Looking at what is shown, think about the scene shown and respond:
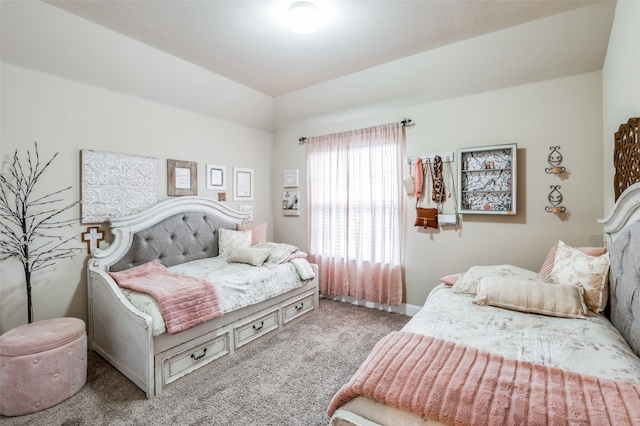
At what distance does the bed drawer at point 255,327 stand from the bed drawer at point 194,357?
111 millimetres

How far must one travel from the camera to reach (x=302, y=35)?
2430 mm

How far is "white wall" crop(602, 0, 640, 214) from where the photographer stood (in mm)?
1572

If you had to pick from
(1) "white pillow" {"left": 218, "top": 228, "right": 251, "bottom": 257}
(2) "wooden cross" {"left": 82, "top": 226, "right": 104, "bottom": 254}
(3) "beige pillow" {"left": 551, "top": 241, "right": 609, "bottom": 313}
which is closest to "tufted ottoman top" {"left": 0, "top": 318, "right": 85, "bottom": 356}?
(2) "wooden cross" {"left": 82, "top": 226, "right": 104, "bottom": 254}

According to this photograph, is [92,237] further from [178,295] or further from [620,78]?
[620,78]

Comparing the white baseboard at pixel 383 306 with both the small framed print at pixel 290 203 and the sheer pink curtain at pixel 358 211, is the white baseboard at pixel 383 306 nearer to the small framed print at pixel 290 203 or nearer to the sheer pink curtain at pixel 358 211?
the sheer pink curtain at pixel 358 211

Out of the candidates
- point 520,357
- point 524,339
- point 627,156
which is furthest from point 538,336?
point 627,156

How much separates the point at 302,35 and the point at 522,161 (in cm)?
229

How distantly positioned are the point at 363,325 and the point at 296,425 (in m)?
1.51

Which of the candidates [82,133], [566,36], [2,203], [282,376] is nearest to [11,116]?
[82,133]

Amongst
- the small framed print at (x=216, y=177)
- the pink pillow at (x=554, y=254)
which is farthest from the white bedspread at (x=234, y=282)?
the pink pillow at (x=554, y=254)

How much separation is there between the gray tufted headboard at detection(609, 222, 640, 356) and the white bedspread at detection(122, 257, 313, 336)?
7.92ft

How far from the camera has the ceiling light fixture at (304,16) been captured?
201 centimetres

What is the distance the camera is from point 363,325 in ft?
10.1

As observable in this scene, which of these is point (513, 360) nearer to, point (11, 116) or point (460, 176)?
point (460, 176)
